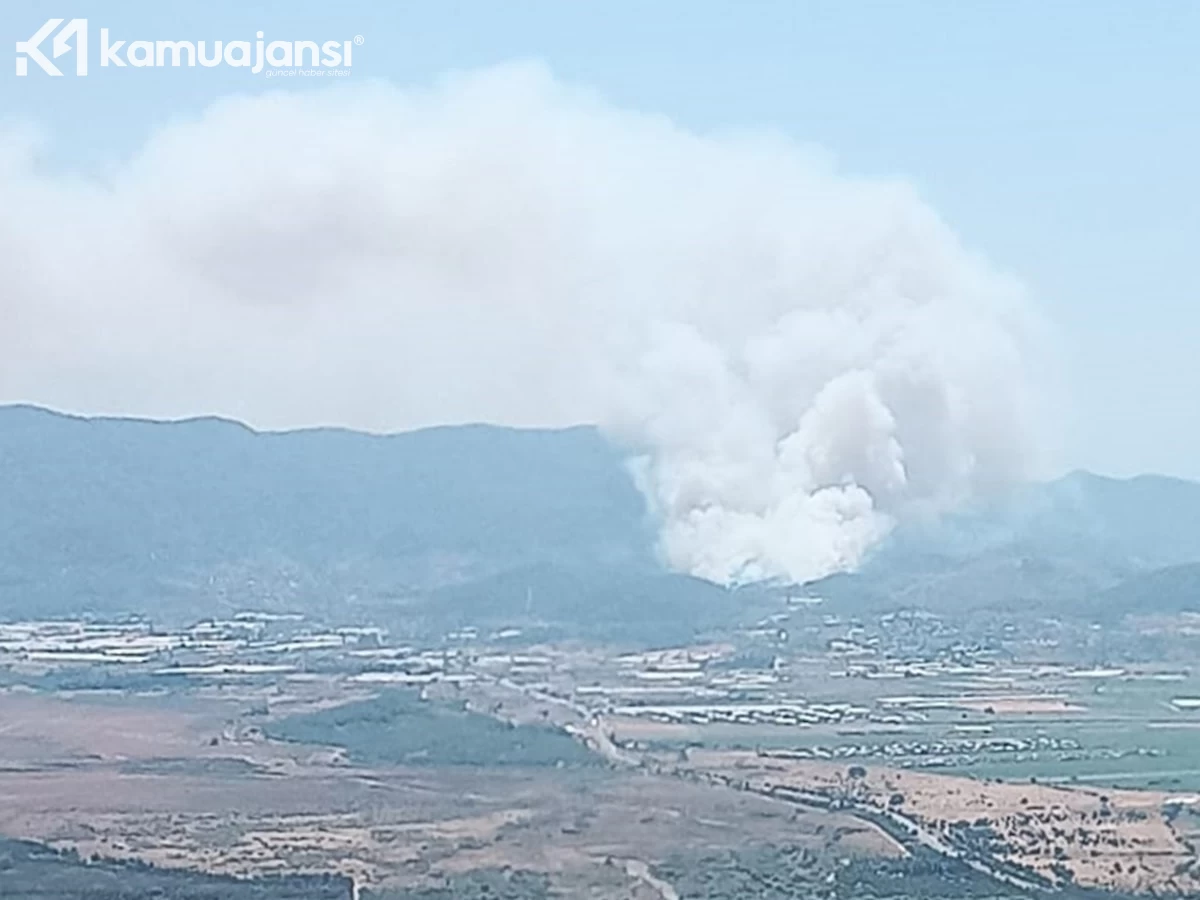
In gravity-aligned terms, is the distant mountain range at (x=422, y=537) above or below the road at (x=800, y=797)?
above

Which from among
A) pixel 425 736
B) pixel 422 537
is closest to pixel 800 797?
pixel 425 736

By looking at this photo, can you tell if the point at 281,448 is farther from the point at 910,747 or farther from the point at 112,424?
the point at 910,747

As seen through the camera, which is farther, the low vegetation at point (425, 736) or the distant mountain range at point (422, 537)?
the distant mountain range at point (422, 537)

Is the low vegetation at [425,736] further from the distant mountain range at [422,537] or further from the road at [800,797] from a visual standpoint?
the distant mountain range at [422,537]

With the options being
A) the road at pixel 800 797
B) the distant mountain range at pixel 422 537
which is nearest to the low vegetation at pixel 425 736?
the road at pixel 800 797

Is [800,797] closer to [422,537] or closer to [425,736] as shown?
[425,736]

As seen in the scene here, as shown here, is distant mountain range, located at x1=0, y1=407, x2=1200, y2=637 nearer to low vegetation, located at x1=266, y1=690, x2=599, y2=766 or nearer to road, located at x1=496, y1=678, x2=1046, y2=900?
road, located at x1=496, y1=678, x2=1046, y2=900

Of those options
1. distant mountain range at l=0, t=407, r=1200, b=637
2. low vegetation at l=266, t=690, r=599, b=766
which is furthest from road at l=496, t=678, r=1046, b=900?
distant mountain range at l=0, t=407, r=1200, b=637

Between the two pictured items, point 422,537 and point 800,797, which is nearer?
point 800,797
